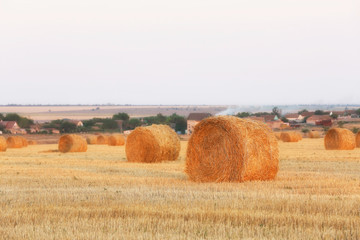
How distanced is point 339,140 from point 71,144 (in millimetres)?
15165

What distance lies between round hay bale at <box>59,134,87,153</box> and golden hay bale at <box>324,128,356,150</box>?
14.1 meters

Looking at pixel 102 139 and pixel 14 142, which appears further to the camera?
pixel 102 139

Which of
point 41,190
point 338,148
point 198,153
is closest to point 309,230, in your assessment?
point 41,190

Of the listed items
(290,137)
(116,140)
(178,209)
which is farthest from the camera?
(290,137)

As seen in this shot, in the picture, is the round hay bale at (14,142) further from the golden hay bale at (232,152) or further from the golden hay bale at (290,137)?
the golden hay bale at (232,152)

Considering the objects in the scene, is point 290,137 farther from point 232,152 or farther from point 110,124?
point 110,124

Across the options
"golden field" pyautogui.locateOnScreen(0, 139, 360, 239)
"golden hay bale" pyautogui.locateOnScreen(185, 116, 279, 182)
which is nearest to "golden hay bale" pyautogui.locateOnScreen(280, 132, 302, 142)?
"golden hay bale" pyautogui.locateOnScreen(185, 116, 279, 182)

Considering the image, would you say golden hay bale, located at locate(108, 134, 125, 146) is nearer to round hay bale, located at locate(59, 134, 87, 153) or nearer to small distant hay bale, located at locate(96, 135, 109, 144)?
small distant hay bale, located at locate(96, 135, 109, 144)

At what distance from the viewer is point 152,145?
21.3 meters

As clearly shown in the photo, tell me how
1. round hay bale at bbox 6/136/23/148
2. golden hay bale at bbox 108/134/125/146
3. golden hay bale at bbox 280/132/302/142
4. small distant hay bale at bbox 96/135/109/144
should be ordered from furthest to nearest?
small distant hay bale at bbox 96/135/109/144
golden hay bale at bbox 280/132/302/142
golden hay bale at bbox 108/134/125/146
round hay bale at bbox 6/136/23/148

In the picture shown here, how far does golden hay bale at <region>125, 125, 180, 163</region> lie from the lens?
70.2 ft

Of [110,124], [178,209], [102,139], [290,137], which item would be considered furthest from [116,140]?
[110,124]

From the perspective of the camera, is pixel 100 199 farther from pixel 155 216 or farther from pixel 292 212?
pixel 292 212

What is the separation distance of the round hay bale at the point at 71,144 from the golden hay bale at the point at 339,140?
14.1 meters
